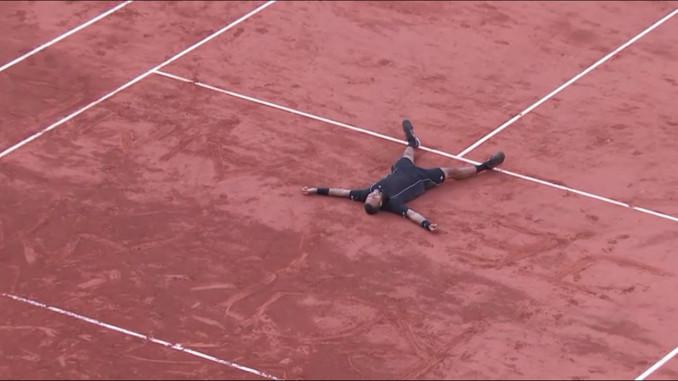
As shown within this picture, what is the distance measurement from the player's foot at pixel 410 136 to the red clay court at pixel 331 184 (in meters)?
0.26

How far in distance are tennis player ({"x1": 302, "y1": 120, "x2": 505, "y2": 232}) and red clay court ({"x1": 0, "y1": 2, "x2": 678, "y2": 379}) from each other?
18 cm

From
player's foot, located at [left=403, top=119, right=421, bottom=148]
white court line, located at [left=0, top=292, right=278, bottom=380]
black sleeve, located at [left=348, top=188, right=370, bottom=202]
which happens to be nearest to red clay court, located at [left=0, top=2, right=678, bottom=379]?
white court line, located at [left=0, top=292, right=278, bottom=380]

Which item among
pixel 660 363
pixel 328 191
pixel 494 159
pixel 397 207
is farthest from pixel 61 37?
pixel 660 363

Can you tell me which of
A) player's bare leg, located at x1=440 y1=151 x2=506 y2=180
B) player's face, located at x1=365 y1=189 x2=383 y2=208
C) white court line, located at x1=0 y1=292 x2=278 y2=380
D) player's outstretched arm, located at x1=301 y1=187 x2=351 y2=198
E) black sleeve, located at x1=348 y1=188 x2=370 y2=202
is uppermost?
player's bare leg, located at x1=440 y1=151 x2=506 y2=180

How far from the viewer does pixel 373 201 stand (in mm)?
23266

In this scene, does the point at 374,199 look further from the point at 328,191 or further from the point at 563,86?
the point at 563,86

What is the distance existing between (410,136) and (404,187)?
1482mm

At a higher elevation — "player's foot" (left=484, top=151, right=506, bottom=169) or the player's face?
"player's foot" (left=484, top=151, right=506, bottom=169)

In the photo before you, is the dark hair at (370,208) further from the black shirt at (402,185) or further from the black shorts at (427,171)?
the black shorts at (427,171)

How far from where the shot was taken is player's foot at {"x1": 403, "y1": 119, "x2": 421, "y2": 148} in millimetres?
24781

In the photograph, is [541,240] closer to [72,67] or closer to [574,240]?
[574,240]

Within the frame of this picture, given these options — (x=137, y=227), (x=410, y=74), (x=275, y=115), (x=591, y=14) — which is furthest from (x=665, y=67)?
(x=137, y=227)

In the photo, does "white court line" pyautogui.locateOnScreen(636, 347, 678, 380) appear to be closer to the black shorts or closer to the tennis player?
the tennis player

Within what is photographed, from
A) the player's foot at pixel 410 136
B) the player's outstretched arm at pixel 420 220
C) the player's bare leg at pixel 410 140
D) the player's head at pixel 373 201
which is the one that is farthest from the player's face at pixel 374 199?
the player's foot at pixel 410 136
